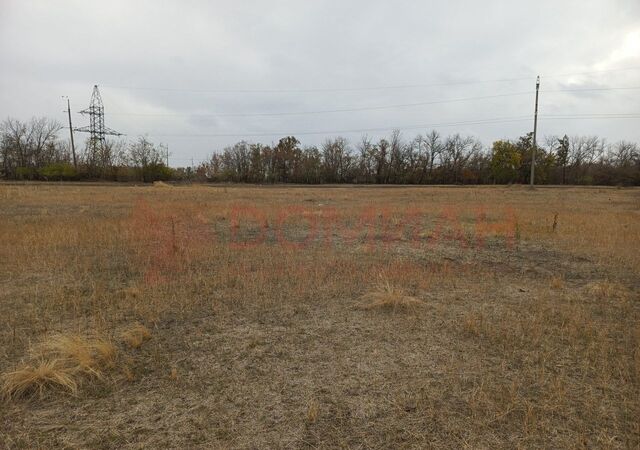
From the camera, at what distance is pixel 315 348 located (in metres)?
4.20

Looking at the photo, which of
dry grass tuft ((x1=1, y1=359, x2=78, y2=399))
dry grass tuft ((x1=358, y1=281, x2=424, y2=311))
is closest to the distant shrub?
dry grass tuft ((x1=1, y1=359, x2=78, y2=399))

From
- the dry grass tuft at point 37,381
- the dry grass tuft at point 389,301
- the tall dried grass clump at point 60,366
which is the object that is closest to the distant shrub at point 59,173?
the tall dried grass clump at point 60,366

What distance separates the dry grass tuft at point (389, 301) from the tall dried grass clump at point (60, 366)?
10.6ft

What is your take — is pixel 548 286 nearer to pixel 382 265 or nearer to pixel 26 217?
pixel 382 265

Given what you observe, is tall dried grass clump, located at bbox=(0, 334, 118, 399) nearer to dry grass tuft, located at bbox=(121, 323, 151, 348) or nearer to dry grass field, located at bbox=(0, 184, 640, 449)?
dry grass field, located at bbox=(0, 184, 640, 449)

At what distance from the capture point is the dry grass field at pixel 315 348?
289 centimetres

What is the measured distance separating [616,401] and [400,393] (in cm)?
180

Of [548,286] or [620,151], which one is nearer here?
[548,286]

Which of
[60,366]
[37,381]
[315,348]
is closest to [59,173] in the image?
[60,366]

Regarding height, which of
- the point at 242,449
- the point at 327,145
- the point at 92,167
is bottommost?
the point at 242,449

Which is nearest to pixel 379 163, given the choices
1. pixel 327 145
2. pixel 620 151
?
pixel 327 145

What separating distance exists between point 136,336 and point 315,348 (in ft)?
6.75

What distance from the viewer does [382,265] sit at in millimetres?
7855

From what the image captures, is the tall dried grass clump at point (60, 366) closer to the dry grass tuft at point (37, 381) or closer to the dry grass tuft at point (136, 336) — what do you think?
the dry grass tuft at point (37, 381)
